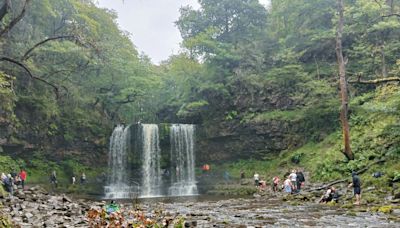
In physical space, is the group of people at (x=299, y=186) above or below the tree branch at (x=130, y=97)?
below

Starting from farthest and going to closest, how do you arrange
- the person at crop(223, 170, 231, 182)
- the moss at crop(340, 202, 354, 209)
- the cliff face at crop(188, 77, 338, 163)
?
the person at crop(223, 170, 231, 182)
the cliff face at crop(188, 77, 338, 163)
the moss at crop(340, 202, 354, 209)

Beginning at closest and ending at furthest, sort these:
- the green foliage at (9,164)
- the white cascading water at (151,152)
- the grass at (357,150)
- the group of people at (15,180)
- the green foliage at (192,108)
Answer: the grass at (357,150) < the group of people at (15,180) < the green foliage at (9,164) < the green foliage at (192,108) < the white cascading water at (151,152)

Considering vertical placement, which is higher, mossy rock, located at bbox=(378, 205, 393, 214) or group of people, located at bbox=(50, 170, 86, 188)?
group of people, located at bbox=(50, 170, 86, 188)

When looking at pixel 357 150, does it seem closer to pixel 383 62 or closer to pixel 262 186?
pixel 262 186

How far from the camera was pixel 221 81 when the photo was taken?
3384cm

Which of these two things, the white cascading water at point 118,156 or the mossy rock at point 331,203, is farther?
the white cascading water at point 118,156

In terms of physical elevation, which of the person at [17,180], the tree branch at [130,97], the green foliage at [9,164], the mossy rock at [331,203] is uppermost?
the tree branch at [130,97]

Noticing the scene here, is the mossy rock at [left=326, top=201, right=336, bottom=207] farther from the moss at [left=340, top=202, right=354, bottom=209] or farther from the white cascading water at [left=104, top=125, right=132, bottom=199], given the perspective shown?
the white cascading water at [left=104, top=125, right=132, bottom=199]

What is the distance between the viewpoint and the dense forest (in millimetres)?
27281

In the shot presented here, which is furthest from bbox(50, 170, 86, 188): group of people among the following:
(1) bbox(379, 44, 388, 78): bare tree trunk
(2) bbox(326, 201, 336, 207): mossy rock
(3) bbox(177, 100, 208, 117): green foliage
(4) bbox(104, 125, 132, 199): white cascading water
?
(1) bbox(379, 44, 388, 78): bare tree trunk

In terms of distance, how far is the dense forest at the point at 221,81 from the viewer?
27281mm

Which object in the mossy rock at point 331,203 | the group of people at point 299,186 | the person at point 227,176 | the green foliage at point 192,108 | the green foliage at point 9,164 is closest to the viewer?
the group of people at point 299,186

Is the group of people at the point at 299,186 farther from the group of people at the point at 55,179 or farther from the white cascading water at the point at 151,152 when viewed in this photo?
the group of people at the point at 55,179

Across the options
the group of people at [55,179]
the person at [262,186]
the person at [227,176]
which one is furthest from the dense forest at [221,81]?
the person at [262,186]
